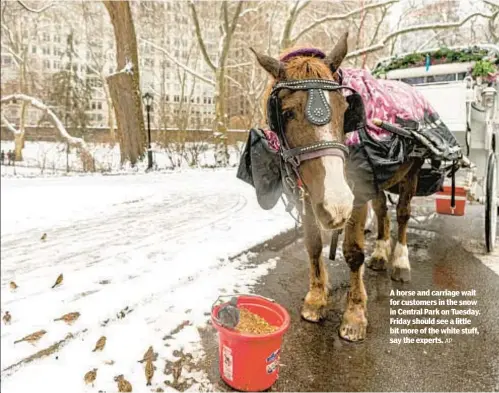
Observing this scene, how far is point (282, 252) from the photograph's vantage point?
15.6ft

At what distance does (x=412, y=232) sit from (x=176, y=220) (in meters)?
3.60

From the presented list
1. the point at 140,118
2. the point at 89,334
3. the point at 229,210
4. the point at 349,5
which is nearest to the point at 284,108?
the point at 89,334

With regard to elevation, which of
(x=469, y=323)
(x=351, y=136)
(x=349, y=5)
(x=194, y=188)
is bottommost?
(x=469, y=323)

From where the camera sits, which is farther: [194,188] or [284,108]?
[194,188]

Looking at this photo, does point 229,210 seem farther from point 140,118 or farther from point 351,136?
point 140,118

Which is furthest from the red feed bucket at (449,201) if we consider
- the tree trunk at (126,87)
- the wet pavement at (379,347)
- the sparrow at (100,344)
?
the tree trunk at (126,87)

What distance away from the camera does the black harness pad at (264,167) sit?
9.17 feet

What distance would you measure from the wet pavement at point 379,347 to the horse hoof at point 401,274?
61 millimetres

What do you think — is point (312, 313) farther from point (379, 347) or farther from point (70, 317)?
point (70, 317)

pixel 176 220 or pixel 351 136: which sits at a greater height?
pixel 351 136

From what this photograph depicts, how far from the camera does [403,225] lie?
4.04 meters

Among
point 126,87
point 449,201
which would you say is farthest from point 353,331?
point 126,87

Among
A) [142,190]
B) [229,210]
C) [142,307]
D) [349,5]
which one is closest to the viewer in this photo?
[142,307]

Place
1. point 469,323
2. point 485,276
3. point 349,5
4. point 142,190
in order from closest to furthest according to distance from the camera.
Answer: point 469,323 < point 485,276 < point 142,190 < point 349,5
